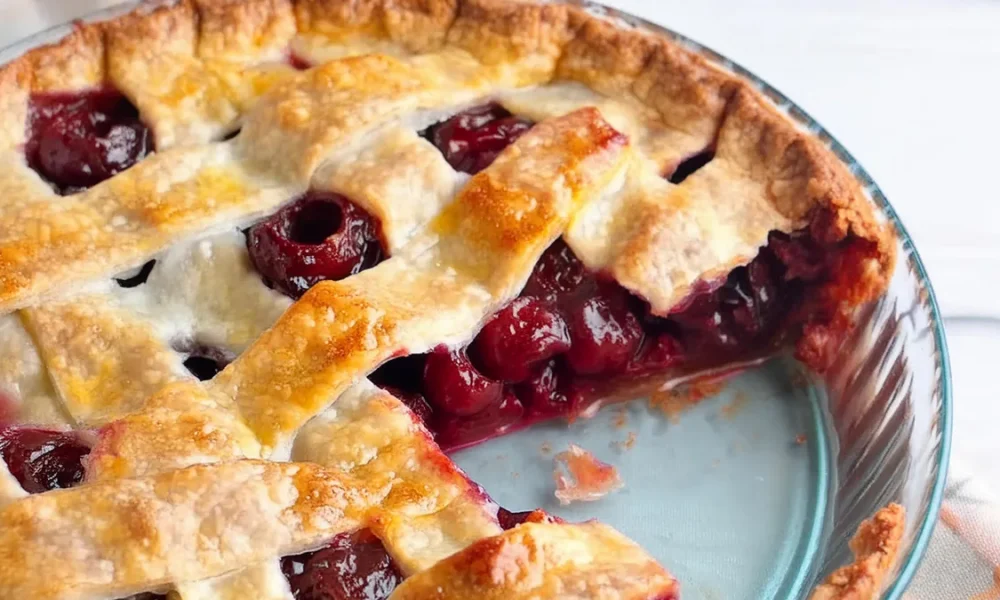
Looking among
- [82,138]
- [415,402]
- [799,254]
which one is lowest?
[415,402]

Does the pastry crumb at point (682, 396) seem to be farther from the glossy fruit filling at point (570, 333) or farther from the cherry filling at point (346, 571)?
the cherry filling at point (346, 571)

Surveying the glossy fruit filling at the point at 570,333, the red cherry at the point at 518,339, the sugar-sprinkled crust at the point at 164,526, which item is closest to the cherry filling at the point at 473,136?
the glossy fruit filling at the point at 570,333

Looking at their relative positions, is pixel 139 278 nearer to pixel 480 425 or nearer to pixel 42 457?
pixel 42 457

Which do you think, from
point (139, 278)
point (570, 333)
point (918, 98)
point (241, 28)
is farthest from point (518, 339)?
point (918, 98)

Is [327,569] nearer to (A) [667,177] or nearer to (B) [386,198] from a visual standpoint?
(B) [386,198]

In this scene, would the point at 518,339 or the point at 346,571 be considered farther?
the point at 518,339

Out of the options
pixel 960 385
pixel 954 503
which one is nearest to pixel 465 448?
pixel 954 503

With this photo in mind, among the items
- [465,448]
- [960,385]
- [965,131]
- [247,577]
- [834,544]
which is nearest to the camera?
[247,577]
